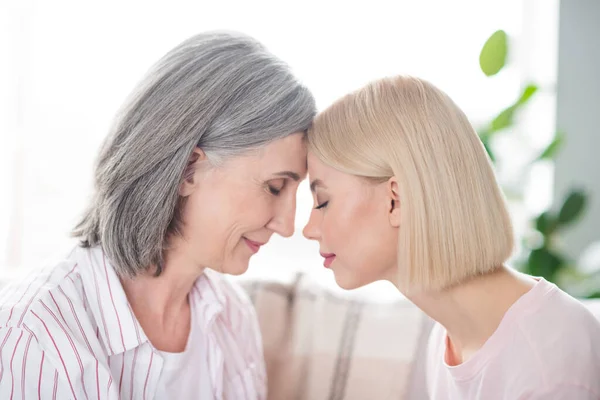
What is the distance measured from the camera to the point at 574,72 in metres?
3.26

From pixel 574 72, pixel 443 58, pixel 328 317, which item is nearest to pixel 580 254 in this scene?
pixel 574 72

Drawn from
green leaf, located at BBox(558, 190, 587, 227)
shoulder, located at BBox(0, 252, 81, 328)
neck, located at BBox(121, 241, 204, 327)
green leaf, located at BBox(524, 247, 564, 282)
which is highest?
shoulder, located at BBox(0, 252, 81, 328)

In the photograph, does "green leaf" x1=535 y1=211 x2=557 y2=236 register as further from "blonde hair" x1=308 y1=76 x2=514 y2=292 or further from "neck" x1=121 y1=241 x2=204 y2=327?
"neck" x1=121 y1=241 x2=204 y2=327

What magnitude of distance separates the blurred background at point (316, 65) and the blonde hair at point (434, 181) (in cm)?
167

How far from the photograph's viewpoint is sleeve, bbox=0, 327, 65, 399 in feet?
4.45

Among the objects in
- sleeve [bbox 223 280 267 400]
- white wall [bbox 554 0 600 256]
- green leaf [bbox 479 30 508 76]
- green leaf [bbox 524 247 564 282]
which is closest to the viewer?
sleeve [bbox 223 280 267 400]

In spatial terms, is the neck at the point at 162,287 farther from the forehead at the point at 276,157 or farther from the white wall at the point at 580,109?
the white wall at the point at 580,109

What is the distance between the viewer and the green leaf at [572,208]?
2.77 metres

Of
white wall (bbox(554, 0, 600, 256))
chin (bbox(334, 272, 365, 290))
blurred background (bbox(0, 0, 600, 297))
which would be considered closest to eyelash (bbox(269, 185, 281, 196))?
chin (bbox(334, 272, 365, 290))

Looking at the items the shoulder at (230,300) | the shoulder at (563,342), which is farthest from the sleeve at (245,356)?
the shoulder at (563,342)

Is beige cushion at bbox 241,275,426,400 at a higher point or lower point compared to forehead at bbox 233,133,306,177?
lower

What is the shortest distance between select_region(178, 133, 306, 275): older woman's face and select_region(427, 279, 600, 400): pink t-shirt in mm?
616

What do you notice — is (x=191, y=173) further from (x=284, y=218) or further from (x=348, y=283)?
(x=348, y=283)

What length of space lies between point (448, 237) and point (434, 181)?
0.13 m
